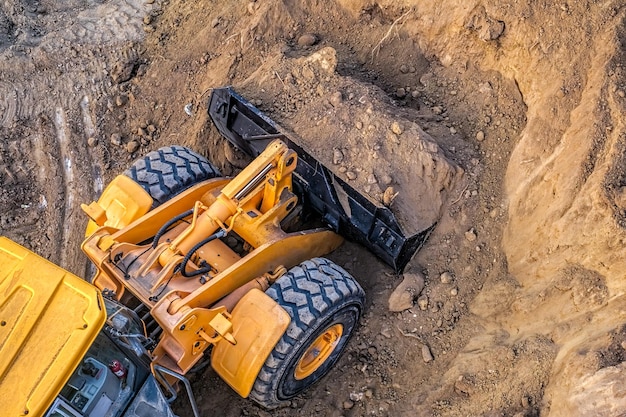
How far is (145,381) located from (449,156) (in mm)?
3280

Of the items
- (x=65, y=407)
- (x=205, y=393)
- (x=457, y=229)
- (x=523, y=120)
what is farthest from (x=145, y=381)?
(x=523, y=120)

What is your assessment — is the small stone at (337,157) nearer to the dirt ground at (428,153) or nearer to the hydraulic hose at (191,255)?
the dirt ground at (428,153)

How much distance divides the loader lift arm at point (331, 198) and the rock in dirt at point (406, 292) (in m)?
0.17

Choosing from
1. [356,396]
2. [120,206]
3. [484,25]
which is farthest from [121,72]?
[356,396]

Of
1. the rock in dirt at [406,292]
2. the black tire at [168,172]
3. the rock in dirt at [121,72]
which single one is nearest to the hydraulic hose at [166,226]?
the black tire at [168,172]

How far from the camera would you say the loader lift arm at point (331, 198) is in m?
5.27

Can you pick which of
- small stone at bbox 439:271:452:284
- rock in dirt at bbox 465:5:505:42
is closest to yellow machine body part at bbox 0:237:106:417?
small stone at bbox 439:271:452:284

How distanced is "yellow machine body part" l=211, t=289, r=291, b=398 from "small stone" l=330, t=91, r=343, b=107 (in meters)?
2.16

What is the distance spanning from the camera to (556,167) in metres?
4.92

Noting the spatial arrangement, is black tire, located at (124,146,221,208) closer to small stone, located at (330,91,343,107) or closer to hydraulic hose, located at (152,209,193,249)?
hydraulic hose, located at (152,209,193,249)

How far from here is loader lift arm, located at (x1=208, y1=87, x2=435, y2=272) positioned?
5266 mm

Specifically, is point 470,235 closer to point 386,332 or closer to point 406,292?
point 406,292

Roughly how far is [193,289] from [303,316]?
882 millimetres

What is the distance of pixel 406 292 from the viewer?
17.3ft
